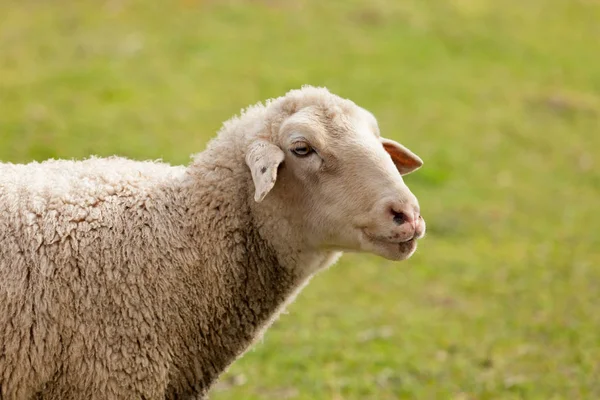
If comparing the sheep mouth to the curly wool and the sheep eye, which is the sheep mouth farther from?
the sheep eye

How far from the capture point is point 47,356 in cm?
422

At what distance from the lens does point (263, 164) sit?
448cm

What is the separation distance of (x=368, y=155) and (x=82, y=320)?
1618 millimetres

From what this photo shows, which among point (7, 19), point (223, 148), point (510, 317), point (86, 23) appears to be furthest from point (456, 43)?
point (223, 148)

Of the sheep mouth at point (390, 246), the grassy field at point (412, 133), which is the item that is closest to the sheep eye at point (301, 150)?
the sheep mouth at point (390, 246)

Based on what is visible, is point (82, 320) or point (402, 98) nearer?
point (82, 320)

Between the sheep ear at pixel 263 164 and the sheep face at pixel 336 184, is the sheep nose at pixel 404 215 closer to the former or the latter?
the sheep face at pixel 336 184

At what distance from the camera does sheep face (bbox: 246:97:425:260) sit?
14.4 feet

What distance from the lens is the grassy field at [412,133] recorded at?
803 cm

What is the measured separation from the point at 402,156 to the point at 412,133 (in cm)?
978

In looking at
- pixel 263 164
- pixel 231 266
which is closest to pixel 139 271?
pixel 231 266

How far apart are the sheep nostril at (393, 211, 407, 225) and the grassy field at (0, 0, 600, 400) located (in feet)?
10.2

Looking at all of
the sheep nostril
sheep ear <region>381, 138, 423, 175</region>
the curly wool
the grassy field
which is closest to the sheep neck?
the curly wool

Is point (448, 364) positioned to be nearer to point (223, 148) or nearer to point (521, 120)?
point (223, 148)
